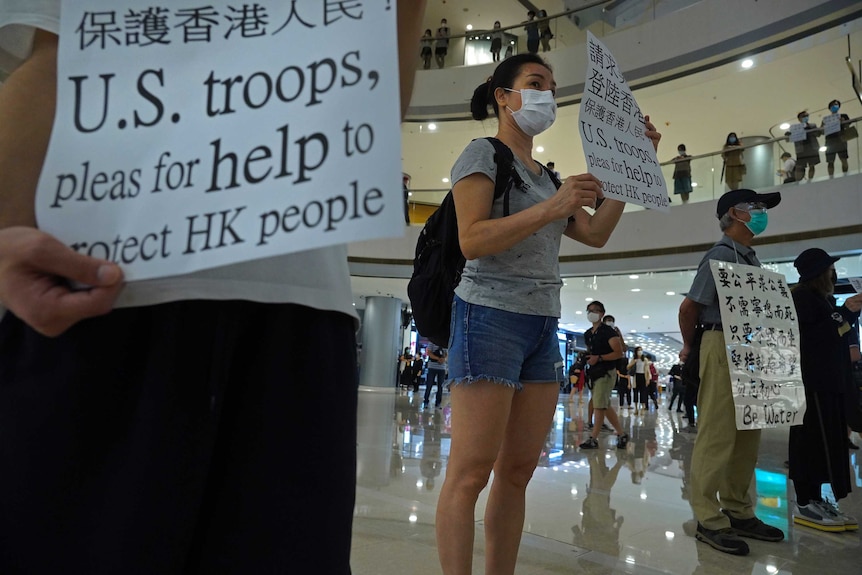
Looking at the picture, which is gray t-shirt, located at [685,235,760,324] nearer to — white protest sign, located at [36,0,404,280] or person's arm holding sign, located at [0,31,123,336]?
white protest sign, located at [36,0,404,280]

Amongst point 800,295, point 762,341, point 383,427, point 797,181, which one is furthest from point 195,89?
point 797,181

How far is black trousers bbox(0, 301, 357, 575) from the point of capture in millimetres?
605

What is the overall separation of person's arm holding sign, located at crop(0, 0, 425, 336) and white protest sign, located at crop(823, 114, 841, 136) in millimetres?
11791

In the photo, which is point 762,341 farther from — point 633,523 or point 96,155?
point 96,155

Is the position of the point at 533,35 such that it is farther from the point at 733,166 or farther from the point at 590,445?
the point at 590,445

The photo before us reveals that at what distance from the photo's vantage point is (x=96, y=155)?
614mm

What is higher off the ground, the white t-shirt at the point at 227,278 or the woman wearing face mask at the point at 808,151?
the woman wearing face mask at the point at 808,151

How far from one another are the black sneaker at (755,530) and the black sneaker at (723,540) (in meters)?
0.13

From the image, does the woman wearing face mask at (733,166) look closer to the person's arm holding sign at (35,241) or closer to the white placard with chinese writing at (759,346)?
the white placard with chinese writing at (759,346)

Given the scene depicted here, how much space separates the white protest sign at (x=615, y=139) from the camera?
1.72 metres

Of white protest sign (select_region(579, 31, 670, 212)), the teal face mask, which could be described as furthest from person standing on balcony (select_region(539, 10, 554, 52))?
white protest sign (select_region(579, 31, 670, 212))

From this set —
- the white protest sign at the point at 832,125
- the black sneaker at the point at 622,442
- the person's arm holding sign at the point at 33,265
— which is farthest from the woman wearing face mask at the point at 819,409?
the white protest sign at the point at 832,125

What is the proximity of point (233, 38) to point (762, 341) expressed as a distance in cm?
298

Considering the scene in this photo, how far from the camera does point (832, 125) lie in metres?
9.67
